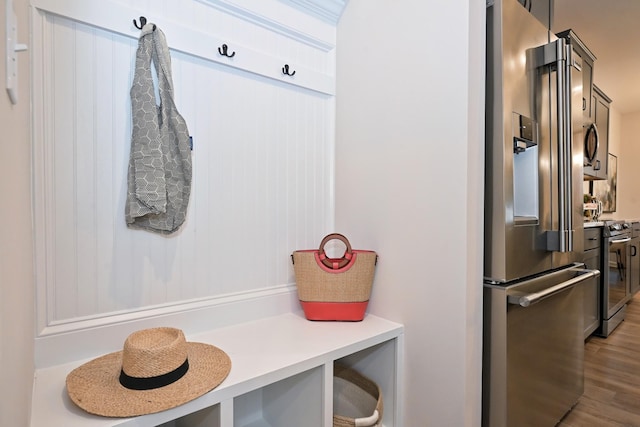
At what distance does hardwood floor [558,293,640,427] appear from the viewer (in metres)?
1.68

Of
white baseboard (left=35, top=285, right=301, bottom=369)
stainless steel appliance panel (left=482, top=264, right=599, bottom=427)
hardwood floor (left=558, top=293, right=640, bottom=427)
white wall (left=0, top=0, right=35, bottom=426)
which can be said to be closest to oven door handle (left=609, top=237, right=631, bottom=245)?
hardwood floor (left=558, top=293, right=640, bottom=427)

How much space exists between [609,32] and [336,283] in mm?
3254

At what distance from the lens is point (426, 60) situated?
130cm

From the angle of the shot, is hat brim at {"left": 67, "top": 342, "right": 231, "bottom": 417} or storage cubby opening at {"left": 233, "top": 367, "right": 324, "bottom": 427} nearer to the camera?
hat brim at {"left": 67, "top": 342, "right": 231, "bottom": 417}

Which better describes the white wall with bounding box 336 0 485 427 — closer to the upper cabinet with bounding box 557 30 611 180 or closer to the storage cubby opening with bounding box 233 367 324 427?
the storage cubby opening with bounding box 233 367 324 427

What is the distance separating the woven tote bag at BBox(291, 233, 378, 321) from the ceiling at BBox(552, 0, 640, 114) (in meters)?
2.48

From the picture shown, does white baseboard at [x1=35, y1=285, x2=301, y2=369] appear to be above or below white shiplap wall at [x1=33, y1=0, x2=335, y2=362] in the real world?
below

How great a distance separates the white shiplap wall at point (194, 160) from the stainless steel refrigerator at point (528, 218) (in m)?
0.79

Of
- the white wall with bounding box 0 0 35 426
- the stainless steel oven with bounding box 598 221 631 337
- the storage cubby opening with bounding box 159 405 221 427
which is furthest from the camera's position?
the stainless steel oven with bounding box 598 221 631 337

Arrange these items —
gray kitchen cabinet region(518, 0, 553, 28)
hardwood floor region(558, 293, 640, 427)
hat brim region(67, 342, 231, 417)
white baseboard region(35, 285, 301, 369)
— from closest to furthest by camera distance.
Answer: hat brim region(67, 342, 231, 417), white baseboard region(35, 285, 301, 369), gray kitchen cabinet region(518, 0, 553, 28), hardwood floor region(558, 293, 640, 427)

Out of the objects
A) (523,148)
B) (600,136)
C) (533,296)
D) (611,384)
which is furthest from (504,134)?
(600,136)

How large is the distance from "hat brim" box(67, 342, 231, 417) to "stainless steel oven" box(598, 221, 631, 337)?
3168 millimetres

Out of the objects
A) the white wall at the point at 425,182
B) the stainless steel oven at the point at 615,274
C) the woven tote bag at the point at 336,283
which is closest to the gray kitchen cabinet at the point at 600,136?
the stainless steel oven at the point at 615,274

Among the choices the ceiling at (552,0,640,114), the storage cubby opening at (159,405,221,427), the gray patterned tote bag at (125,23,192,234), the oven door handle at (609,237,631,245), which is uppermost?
the ceiling at (552,0,640,114)
